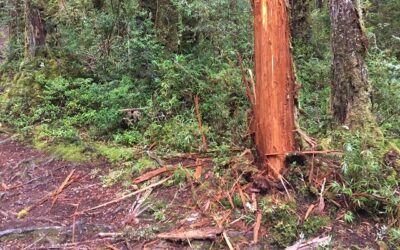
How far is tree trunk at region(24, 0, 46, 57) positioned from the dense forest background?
42 mm

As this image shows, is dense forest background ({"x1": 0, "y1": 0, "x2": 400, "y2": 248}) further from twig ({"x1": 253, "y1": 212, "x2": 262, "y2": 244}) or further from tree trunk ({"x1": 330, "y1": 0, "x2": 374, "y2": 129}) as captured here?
twig ({"x1": 253, "y1": 212, "x2": 262, "y2": 244})

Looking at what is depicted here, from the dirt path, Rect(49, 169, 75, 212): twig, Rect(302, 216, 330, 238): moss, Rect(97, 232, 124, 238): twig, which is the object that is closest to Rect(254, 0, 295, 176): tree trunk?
Rect(302, 216, 330, 238): moss

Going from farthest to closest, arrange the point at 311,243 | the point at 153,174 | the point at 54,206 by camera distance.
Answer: the point at 153,174 < the point at 54,206 < the point at 311,243

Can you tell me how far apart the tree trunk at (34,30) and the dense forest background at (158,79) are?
0.04m

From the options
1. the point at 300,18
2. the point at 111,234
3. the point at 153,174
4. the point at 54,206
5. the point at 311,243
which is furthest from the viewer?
the point at 300,18

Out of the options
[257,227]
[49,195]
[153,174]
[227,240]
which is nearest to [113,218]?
[153,174]

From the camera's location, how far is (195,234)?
4168 mm

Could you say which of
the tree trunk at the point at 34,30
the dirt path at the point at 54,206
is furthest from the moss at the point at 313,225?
the tree trunk at the point at 34,30

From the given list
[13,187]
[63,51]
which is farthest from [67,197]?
[63,51]

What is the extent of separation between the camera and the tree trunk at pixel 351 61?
5827mm

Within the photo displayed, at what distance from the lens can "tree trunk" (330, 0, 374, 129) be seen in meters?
5.83

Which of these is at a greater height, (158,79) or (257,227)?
(158,79)

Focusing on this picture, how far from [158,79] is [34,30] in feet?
14.8

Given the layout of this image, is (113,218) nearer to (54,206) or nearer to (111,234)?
(111,234)
